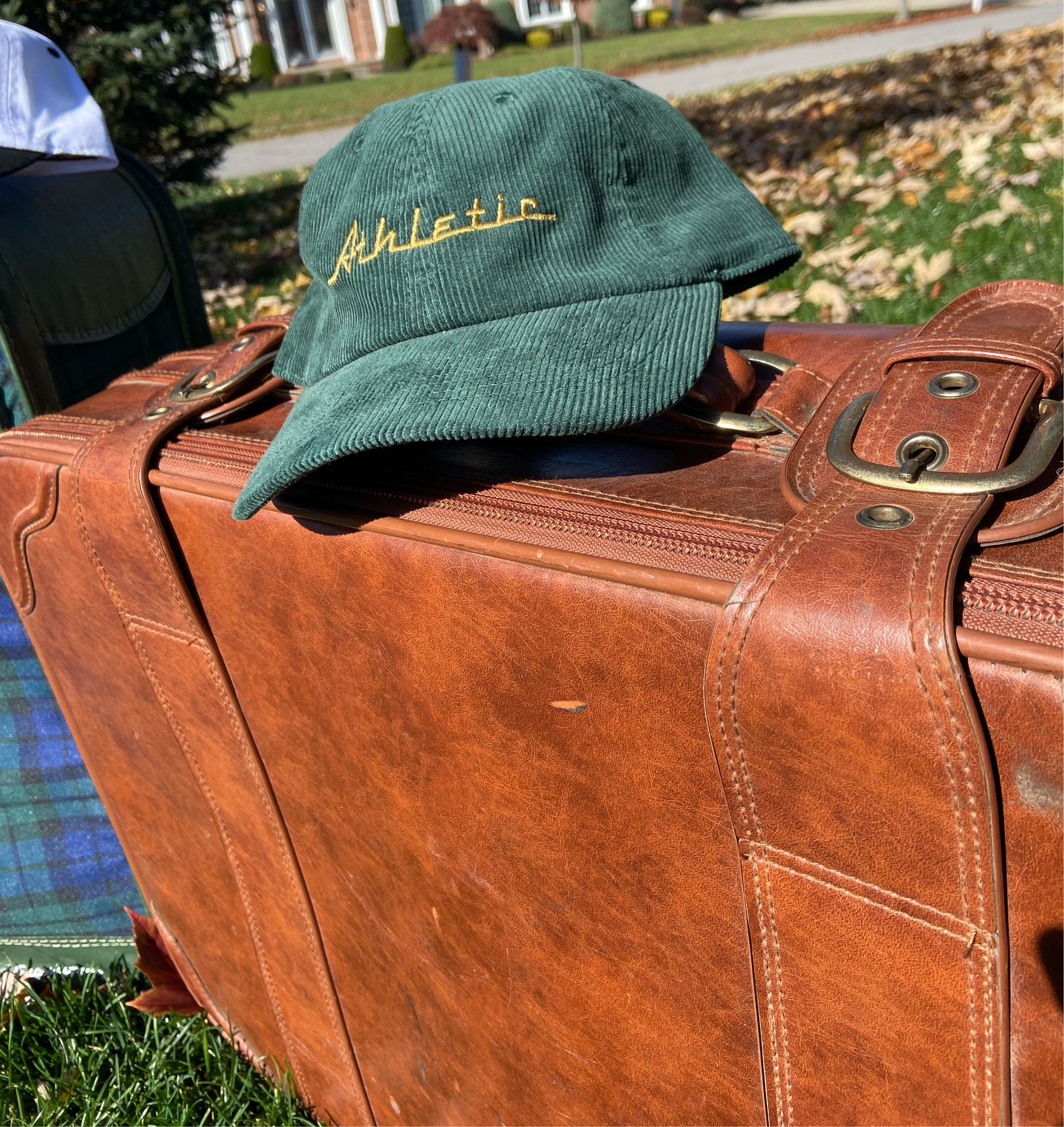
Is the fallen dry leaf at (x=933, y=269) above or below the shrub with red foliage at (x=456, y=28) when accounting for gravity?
below

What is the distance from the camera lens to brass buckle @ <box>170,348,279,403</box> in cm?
141

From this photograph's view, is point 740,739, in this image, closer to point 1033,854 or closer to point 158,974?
point 1033,854

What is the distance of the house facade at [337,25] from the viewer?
3120 cm

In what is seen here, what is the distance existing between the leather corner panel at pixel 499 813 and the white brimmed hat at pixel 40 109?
2.78ft

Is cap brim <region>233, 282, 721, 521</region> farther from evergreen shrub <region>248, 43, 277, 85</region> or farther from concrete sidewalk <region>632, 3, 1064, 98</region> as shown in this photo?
evergreen shrub <region>248, 43, 277, 85</region>

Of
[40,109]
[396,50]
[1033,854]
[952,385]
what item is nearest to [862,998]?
[1033,854]

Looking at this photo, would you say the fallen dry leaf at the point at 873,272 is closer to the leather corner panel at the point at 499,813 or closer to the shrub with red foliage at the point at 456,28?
the leather corner panel at the point at 499,813

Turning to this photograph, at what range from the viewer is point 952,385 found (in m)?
0.96

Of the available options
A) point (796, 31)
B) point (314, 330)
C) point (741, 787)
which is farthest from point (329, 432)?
point (796, 31)

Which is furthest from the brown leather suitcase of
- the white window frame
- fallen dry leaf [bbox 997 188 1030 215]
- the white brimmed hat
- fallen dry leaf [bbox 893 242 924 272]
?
the white window frame

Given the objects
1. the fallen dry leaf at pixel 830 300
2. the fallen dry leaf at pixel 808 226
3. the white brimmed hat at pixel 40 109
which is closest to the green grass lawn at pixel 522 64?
the fallen dry leaf at pixel 808 226

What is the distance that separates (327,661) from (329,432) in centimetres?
28

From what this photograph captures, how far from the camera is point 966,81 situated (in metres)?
5.32

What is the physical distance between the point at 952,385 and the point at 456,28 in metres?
26.1
